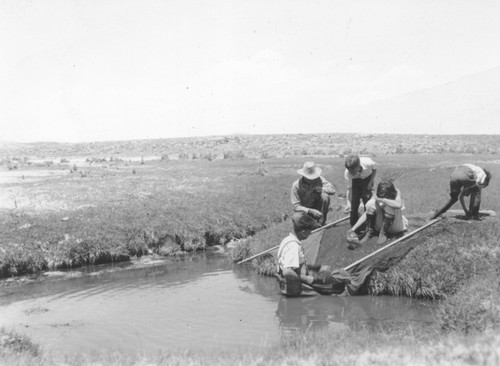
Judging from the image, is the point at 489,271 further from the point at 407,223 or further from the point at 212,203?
the point at 212,203

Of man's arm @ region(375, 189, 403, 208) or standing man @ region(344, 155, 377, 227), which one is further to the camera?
standing man @ region(344, 155, 377, 227)

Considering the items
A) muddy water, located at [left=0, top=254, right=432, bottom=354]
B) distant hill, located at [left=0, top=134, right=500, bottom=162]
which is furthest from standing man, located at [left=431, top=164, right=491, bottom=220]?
distant hill, located at [left=0, top=134, right=500, bottom=162]

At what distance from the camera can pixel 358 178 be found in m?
11.9

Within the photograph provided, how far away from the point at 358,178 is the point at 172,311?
204 inches

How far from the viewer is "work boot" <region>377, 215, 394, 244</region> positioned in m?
11.5

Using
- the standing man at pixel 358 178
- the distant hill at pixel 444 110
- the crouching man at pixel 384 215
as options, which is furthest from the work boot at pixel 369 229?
the distant hill at pixel 444 110

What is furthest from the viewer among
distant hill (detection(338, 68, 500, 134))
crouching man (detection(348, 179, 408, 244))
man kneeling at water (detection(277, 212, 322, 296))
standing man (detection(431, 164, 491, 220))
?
distant hill (detection(338, 68, 500, 134))

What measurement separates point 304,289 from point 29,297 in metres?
6.59

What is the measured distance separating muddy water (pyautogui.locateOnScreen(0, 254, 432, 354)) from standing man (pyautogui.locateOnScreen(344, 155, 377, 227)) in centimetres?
241

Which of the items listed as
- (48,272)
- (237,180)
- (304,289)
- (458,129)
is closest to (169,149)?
(237,180)

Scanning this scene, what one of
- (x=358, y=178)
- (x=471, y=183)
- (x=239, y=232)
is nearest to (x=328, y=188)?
(x=358, y=178)

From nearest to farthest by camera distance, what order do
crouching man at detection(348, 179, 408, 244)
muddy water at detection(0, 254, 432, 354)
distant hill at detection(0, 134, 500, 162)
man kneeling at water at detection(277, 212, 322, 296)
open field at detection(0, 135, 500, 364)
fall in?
open field at detection(0, 135, 500, 364) → muddy water at detection(0, 254, 432, 354) → man kneeling at water at detection(277, 212, 322, 296) → crouching man at detection(348, 179, 408, 244) → distant hill at detection(0, 134, 500, 162)

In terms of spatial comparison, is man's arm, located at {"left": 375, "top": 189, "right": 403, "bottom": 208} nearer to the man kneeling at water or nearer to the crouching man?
Answer: the crouching man

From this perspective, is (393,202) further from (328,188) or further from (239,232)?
(239,232)
